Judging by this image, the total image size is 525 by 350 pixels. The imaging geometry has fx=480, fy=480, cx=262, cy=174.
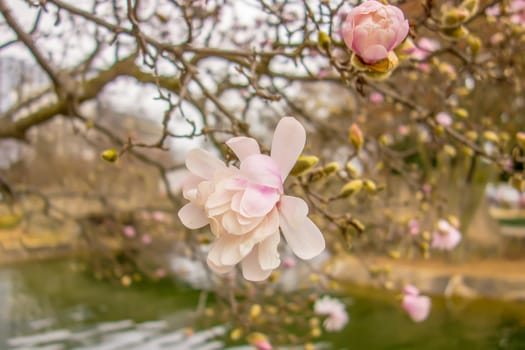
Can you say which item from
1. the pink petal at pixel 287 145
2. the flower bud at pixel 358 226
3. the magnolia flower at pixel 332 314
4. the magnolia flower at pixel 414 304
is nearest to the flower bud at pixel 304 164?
the pink petal at pixel 287 145

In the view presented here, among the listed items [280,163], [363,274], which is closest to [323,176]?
[280,163]

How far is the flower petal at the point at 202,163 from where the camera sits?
589mm

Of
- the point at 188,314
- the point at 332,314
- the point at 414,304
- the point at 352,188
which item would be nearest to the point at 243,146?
the point at 352,188

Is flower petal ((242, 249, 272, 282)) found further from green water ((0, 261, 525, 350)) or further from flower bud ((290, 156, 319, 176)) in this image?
green water ((0, 261, 525, 350))

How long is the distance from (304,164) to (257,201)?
17 centimetres

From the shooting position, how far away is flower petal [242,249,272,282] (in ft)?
1.86

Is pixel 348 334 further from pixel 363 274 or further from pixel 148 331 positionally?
pixel 363 274

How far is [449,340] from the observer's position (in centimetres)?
406

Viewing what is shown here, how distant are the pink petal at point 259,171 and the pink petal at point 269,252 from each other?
0.20 feet

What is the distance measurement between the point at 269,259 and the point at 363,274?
245 inches

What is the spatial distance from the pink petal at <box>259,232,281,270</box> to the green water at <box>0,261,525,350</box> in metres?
3.28

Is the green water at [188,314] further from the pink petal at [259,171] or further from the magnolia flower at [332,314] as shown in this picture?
the pink petal at [259,171]

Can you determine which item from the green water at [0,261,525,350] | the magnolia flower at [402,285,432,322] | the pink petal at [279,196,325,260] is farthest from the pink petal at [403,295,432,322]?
the green water at [0,261,525,350]

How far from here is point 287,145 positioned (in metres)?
0.58
